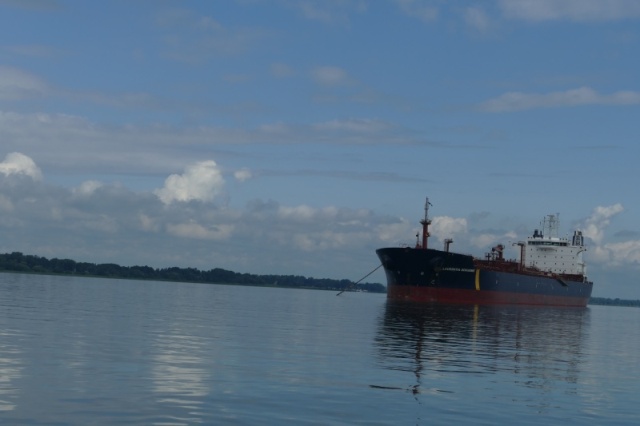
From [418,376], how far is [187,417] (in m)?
10.9

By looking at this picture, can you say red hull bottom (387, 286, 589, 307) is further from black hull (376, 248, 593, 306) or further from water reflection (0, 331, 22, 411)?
water reflection (0, 331, 22, 411)

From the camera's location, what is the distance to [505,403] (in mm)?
23188

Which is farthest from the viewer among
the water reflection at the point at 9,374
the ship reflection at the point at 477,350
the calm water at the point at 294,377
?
the ship reflection at the point at 477,350

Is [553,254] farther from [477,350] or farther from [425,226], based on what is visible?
[477,350]

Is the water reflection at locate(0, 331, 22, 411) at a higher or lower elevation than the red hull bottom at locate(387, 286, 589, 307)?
lower

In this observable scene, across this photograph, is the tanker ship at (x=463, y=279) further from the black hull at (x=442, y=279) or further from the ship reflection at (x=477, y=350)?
the ship reflection at (x=477, y=350)

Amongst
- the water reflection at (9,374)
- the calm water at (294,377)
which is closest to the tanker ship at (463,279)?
the calm water at (294,377)

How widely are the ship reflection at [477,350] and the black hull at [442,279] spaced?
36.8 metres

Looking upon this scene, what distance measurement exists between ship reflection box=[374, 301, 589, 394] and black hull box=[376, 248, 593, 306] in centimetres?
3678

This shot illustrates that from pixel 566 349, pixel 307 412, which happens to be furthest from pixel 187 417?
pixel 566 349

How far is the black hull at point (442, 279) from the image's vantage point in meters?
98.9

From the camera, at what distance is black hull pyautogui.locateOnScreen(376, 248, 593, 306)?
98.9 m

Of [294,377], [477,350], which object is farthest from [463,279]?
[294,377]

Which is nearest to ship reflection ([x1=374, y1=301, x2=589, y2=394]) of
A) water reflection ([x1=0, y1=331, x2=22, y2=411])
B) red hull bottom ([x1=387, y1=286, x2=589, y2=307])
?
water reflection ([x1=0, y1=331, x2=22, y2=411])
